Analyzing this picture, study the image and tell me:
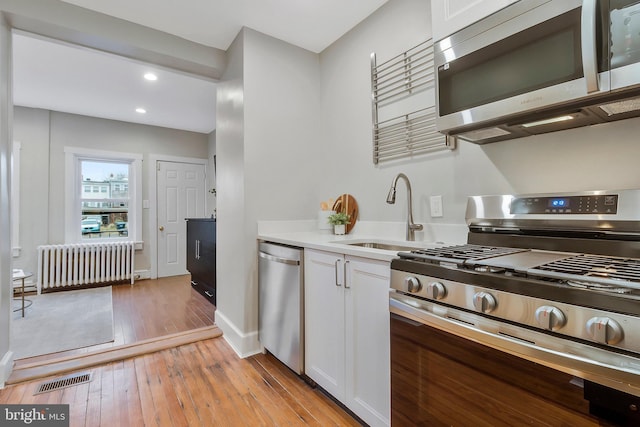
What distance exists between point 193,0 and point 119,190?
3.97 meters

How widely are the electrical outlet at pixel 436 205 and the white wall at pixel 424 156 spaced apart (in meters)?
0.03

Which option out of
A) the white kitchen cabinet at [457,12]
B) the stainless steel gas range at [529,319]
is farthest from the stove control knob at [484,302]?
the white kitchen cabinet at [457,12]

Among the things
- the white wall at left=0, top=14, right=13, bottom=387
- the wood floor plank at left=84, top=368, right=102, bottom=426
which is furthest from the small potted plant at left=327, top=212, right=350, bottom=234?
the white wall at left=0, top=14, right=13, bottom=387

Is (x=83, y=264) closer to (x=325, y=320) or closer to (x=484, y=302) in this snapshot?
(x=325, y=320)

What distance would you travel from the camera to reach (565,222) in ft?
3.84

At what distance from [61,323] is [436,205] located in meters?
3.67

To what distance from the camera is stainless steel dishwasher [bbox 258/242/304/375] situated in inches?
74.2

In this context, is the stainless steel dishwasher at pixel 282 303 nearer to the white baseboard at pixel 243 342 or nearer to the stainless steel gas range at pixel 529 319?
the white baseboard at pixel 243 342

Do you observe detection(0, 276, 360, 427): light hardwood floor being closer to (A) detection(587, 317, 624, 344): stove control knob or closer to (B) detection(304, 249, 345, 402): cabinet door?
(B) detection(304, 249, 345, 402): cabinet door

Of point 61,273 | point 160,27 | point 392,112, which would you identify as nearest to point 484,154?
point 392,112

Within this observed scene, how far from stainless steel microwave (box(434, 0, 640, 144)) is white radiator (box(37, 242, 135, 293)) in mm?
5037

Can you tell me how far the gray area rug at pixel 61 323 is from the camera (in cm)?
251

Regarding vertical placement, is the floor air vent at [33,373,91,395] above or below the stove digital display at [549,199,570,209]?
below

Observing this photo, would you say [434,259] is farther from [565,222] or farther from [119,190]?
[119,190]
